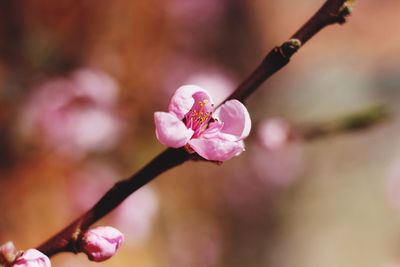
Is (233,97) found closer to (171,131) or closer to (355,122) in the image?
(171,131)

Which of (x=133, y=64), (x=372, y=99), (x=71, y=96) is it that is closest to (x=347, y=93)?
(x=372, y=99)

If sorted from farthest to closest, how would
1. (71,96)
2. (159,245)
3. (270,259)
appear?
(270,259), (159,245), (71,96)

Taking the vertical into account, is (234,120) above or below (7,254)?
above

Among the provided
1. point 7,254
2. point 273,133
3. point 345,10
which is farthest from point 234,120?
point 273,133

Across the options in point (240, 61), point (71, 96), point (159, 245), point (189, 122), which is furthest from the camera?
point (240, 61)

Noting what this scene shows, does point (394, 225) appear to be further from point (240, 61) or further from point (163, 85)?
point (163, 85)

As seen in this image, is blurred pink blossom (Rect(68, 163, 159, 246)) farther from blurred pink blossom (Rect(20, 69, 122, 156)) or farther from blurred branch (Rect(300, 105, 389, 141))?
blurred branch (Rect(300, 105, 389, 141))
